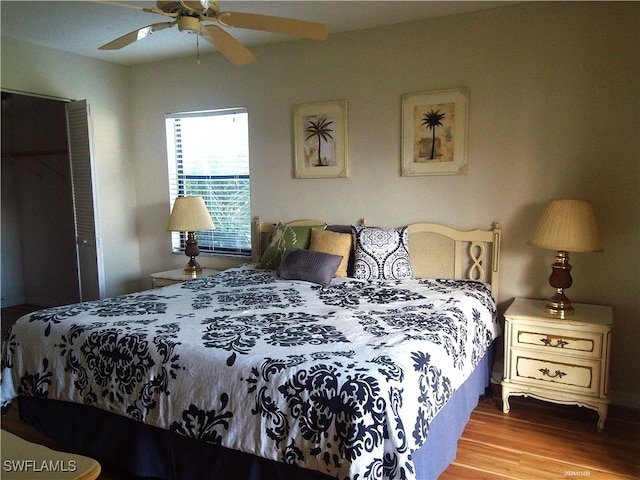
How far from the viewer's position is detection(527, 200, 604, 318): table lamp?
2.64 m

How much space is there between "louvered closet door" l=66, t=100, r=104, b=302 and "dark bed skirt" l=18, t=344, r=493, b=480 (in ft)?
6.06

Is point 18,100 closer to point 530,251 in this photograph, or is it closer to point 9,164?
point 9,164

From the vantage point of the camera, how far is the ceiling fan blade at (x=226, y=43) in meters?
2.26

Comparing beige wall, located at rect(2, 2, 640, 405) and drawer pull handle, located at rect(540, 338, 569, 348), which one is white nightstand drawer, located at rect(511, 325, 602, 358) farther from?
beige wall, located at rect(2, 2, 640, 405)

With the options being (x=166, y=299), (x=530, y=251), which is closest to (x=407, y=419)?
(x=166, y=299)

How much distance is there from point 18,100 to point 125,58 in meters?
1.82

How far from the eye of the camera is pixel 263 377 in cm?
171

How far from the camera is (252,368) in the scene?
1742mm

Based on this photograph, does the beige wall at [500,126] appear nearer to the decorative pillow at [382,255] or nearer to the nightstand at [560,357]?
the decorative pillow at [382,255]

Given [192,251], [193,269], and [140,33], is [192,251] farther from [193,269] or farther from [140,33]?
[140,33]

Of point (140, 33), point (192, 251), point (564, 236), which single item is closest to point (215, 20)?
point (140, 33)

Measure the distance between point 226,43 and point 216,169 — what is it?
2033 mm

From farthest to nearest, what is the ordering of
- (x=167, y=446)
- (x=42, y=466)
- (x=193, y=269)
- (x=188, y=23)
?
(x=193, y=269) → (x=188, y=23) → (x=167, y=446) → (x=42, y=466)

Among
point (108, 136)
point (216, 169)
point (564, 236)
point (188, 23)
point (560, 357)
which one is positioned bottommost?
point (560, 357)
